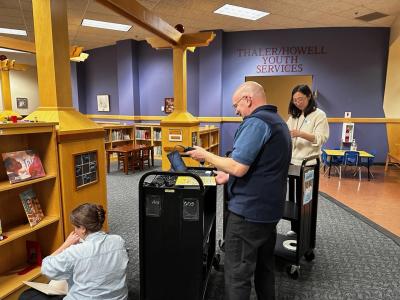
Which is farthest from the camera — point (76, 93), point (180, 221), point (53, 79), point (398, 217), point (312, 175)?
point (76, 93)

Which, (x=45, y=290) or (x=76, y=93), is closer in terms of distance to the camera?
(x=45, y=290)

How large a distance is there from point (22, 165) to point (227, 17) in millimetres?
6011

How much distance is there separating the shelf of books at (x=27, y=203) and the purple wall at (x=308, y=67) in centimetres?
639

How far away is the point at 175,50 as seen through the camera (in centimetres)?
461

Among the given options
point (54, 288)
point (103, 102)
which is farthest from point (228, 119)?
point (54, 288)

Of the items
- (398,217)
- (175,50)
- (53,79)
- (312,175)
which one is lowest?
(398,217)

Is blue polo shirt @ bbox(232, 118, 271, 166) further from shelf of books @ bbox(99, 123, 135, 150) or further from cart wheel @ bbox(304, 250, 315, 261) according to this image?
shelf of books @ bbox(99, 123, 135, 150)

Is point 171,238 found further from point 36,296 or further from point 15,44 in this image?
point 15,44

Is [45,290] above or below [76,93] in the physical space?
below

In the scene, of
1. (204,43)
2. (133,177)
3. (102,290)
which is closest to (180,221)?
(102,290)

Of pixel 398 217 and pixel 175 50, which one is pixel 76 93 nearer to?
pixel 175 50

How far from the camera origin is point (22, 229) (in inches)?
83.1

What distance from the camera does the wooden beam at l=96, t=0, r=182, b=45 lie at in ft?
8.89

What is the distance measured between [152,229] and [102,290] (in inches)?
19.0
